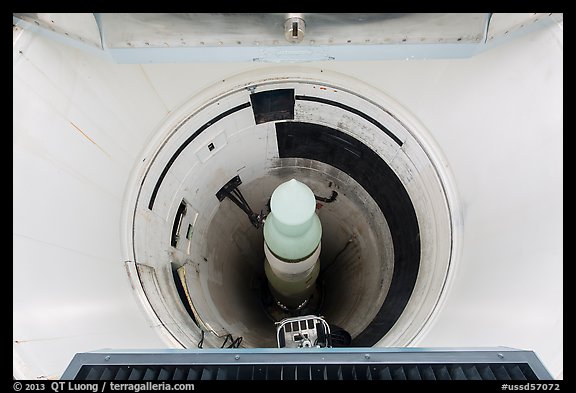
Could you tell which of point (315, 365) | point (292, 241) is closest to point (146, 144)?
point (292, 241)

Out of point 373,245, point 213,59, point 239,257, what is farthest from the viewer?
point 239,257

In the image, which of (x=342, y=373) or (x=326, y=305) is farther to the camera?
(x=326, y=305)

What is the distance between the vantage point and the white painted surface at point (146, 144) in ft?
6.88

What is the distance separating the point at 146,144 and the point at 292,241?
47.6 inches

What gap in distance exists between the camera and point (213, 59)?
2369mm

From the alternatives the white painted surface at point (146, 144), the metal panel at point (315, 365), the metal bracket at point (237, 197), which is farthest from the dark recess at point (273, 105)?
the metal panel at point (315, 365)

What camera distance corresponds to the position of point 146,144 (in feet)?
9.55

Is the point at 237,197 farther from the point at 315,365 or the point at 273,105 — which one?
the point at 315,365

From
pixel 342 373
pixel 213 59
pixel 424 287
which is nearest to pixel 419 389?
pixel 342 373

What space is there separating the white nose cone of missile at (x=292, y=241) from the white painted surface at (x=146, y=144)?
96 cm

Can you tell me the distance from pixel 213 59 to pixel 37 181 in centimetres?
A: 112

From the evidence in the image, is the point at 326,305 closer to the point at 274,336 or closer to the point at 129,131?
the point at 274,336

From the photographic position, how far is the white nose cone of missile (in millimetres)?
2611

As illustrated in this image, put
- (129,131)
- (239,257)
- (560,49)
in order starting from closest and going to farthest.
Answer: (560,49) < (129,131) < (239,257)
